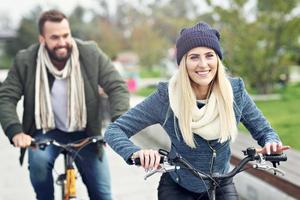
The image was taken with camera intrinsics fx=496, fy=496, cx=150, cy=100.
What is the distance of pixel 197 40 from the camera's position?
2.47 meters

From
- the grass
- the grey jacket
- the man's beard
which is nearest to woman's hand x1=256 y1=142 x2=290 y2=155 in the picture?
the grey jacket

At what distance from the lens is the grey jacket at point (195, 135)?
8.38ft

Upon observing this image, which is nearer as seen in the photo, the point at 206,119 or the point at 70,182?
the point at 206,119

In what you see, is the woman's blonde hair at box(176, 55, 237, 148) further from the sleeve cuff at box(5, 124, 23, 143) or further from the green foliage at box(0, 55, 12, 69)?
the green foliage at box(0, 55, 12, 69)

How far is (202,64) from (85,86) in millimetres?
1242

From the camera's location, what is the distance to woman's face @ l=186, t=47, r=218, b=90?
247 cm

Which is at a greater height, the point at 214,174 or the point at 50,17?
the point at 50,17

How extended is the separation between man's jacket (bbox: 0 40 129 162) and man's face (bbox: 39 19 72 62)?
0.14 m

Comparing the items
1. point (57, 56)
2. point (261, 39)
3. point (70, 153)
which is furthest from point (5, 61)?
point (70, 153)

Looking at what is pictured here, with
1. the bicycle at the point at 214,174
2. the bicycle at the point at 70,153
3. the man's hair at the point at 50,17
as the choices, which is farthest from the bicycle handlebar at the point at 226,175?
the man's hair at the point at 50,17

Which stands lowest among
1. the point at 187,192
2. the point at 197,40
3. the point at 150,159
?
the point at 187,192

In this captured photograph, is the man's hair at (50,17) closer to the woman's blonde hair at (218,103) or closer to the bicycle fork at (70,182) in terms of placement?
the bicycle fork at (70,182)

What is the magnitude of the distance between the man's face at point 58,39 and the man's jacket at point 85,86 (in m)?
0.14

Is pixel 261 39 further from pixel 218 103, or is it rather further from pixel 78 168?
pixel 218 103
